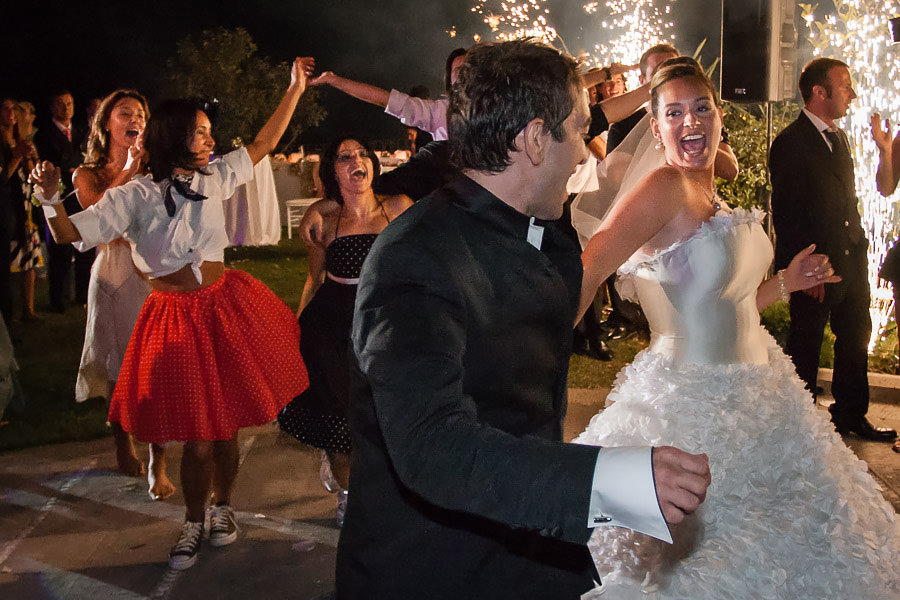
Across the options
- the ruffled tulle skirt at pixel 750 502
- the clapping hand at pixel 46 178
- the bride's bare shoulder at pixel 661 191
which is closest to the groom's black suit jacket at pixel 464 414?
the ruffled tulle skirt at pixel 750 502

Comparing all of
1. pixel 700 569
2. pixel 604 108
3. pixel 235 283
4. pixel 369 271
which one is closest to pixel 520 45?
pixel 369 271

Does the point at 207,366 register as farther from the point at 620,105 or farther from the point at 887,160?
the point at 887,160

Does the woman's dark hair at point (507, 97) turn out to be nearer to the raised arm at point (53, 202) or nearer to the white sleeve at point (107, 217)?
the raised arm at point (53, 202)

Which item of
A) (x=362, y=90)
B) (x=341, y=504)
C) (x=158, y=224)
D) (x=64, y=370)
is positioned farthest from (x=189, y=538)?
(x=64, y=370)

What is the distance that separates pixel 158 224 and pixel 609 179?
1980 mm

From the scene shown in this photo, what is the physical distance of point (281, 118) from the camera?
4402 mm

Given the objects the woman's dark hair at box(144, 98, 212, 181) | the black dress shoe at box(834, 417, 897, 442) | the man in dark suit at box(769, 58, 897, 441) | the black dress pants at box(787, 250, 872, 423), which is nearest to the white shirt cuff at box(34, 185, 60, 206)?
the woman's dark hair at box(144, 98, 212, 181)

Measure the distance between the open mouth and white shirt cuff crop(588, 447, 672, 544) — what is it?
198cm

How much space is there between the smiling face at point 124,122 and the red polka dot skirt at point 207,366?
1245mm

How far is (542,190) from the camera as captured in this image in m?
1.56

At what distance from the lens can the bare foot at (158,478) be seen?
4445mm

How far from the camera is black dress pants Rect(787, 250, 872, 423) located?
535cm

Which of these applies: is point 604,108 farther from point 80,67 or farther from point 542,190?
point 80,67

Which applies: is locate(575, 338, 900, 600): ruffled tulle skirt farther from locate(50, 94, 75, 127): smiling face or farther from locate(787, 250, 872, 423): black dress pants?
locate(50, 94, 75, 127): smiling face
